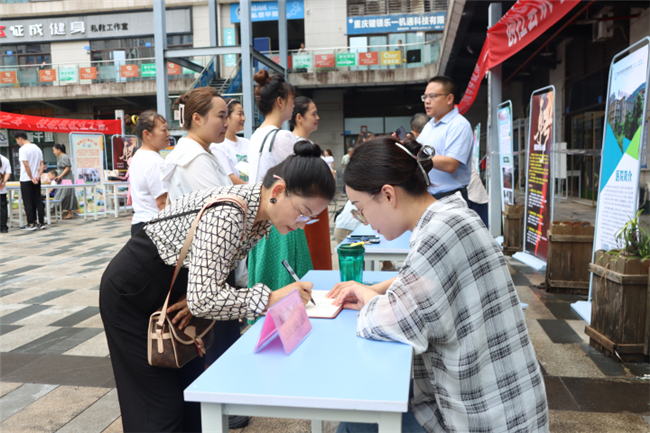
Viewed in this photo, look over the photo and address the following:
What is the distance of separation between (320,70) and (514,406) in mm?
14897

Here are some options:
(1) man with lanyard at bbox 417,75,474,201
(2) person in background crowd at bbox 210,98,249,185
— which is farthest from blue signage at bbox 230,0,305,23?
(1) man with lanyard at bbox 417,75,474,201

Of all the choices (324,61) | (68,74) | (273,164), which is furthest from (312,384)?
(68,74)

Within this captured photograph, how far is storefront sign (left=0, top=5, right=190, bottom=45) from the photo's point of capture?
18.0m

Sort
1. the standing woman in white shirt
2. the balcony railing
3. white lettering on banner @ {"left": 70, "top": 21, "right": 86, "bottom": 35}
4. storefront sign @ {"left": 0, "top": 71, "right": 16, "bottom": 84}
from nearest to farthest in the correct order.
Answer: the standing woman in white shirt
the balcony railing
storefront sign @ {"left": 0, "top": 71, "right": 16, "bottom": 84}
white lettering on banner @ {"left": 70, "top": 21, "right": 86, "bottom": 35}

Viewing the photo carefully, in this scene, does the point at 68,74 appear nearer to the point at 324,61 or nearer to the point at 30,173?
the point at 324,61

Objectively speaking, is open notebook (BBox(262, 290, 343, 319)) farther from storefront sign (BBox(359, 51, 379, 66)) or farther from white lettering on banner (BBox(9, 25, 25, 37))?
white lettering on banner (BBox(9, 25, 25, 37))

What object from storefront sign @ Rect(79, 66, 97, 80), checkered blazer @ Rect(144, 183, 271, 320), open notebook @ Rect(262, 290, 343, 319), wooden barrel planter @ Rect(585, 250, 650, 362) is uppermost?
storefront sign @ Rect(79, 66, 97, 80)

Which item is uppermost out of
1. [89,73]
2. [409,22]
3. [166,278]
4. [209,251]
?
[409,22]

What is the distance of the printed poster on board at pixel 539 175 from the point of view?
14.6 ft

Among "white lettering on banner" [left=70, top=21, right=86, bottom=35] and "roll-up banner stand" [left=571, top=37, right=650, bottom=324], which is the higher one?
"white lettering on banner" [left=70, top=21, right=86, bottom=35]

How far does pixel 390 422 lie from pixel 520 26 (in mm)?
5074

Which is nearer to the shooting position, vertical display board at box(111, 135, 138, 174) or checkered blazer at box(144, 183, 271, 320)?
checkered blazer at box(144, 183, 271, 320)

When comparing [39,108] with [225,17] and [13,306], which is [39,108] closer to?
[225,17]

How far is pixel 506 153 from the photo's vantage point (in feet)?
19.0
